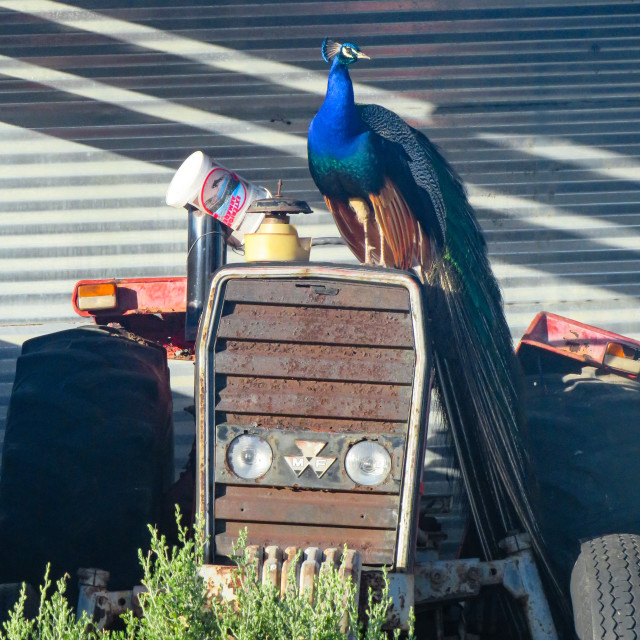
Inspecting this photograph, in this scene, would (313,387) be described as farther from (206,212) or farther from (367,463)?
Answer: (206,212)

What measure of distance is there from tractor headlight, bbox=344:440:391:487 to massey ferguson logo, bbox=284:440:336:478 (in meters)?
0.08

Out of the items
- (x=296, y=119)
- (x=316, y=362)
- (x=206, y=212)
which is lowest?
(x=316, y=362)

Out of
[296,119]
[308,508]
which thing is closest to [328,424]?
[308,508]

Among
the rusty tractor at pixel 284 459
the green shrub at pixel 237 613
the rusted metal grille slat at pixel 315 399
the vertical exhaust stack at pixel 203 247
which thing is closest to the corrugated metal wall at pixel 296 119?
the vertical exhaust stack at pixel 203 247

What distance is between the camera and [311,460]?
10.9ft

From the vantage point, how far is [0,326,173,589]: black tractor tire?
372cm

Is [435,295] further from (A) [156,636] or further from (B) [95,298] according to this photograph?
(A) [156,636]

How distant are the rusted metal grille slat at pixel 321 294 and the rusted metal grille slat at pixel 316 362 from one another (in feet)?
0.54

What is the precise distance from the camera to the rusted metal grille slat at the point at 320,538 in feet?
10.9

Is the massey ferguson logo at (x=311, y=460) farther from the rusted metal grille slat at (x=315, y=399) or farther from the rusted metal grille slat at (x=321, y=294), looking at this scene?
the rusted metal grille slat at (x=321, y=294)

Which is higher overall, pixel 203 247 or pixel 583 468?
pixel 203 247

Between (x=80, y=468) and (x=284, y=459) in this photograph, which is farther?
(x=80, y=468)

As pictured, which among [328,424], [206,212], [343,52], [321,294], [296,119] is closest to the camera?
[328,424]

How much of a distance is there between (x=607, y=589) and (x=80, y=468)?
2.12 metres
